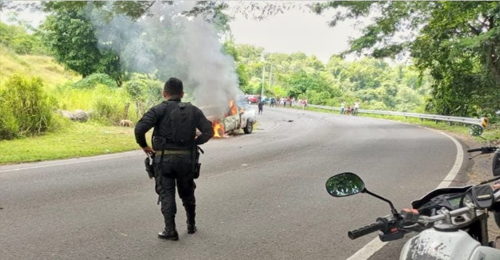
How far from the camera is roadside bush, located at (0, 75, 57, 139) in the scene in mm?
13414

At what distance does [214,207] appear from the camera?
5.96 meters

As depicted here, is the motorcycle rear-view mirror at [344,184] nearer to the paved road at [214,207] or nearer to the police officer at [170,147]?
the paved road at [214,207]

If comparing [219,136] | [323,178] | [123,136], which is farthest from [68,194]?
[219,136]

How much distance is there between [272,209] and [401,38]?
17546 mm

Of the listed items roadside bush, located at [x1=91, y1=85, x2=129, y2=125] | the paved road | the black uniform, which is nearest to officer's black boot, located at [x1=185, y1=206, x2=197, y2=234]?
the paved road

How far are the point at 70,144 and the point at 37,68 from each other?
29.0 meters

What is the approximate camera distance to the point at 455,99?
25609 millimetres

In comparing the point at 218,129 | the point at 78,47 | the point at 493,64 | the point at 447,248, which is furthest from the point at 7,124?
the point at 493,64

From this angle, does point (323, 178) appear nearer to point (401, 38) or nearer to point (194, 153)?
point (194, 153)

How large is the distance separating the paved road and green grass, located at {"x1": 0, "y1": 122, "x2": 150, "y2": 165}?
896mm

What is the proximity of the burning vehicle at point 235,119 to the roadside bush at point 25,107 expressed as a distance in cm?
561

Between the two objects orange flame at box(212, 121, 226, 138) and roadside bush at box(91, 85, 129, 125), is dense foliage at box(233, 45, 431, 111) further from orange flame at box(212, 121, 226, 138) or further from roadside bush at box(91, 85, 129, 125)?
orange flame at box(212, 121, 226, 138)

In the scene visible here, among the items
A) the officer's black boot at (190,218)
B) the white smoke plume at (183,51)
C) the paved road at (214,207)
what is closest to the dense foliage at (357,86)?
the white smoke plume at (183,51)

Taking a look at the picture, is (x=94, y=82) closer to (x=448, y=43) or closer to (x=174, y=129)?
(x=448, y=43)
